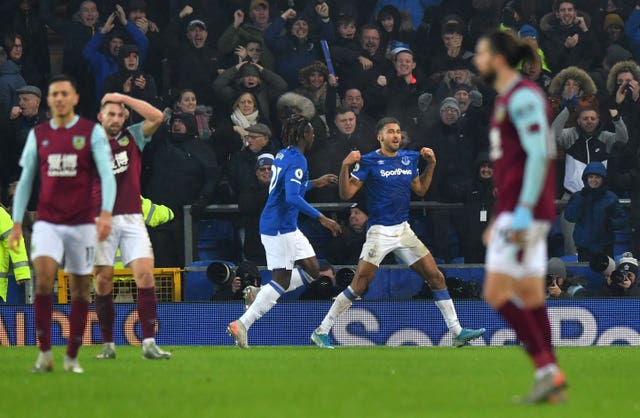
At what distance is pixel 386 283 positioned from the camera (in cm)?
1845

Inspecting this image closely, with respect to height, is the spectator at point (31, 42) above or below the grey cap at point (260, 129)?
above

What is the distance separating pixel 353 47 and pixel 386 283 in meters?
4.00

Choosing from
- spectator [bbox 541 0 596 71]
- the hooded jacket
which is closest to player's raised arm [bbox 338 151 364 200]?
the hooded jacket

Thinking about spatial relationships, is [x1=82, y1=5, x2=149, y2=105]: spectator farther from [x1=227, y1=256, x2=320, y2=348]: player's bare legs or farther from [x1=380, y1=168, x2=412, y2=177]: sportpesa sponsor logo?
[x1=380, y1=168, x2=412, y2=177]: sportpesa sponsor logo

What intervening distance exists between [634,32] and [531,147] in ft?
44.7

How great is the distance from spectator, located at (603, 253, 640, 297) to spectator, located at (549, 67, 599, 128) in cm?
257

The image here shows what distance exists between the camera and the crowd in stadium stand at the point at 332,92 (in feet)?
61.6

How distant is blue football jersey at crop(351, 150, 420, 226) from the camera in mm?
15945

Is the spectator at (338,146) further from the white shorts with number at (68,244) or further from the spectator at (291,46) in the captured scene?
the white shorts with number at (68,244)

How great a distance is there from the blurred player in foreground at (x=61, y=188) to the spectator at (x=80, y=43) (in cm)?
886

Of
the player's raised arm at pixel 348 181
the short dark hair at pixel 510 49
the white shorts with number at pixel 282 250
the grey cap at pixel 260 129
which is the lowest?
the white shorts with number at pixel 282 250

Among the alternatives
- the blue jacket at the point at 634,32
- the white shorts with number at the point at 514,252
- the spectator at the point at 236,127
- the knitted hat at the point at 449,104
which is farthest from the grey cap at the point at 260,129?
the white shorts with number at the point at 514,252

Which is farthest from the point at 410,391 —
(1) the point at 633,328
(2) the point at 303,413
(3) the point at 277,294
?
(1) the point at 633,328

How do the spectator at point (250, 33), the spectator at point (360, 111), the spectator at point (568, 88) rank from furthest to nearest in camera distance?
the spectator at point (250, 33) < the spectator at point (568, 88) < the spectator at point (360, 111)
